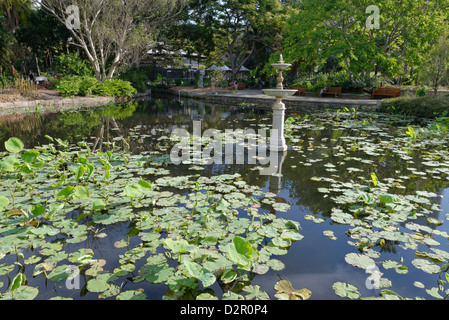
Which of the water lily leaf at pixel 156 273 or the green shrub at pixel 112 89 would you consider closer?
the water lily leaf at pixel 156 273

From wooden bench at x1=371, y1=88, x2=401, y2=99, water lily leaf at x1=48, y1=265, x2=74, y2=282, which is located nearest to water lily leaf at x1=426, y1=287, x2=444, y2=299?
water lily leaf at x1=48, y1=265, x2=74, y2=282

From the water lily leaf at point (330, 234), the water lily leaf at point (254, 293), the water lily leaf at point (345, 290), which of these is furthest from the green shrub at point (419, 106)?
the water lily leaf at point (254, 293)

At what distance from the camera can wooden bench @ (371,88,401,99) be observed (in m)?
14.5

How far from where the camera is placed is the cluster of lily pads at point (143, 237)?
207cm

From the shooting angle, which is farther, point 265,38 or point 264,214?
point 265,38

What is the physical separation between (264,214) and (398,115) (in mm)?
10296

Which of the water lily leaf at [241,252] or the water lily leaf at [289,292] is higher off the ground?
the water lily leaf at [241,252]

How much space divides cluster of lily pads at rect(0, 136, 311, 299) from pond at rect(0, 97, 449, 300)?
1 cm

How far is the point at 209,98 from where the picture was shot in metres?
19.6

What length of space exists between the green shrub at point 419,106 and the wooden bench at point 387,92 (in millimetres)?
2770

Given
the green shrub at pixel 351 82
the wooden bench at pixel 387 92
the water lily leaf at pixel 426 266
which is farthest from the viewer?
the green shrub at pixel 351 82

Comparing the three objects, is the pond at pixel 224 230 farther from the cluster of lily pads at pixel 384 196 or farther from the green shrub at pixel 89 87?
the green shrub at pixel 89 87

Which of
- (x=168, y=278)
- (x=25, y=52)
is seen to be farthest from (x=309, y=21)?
(x=25, y=52)
